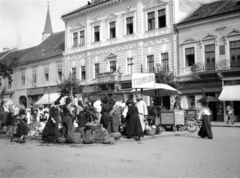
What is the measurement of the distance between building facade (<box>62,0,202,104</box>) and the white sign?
13088mm

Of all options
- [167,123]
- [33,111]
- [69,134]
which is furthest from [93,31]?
[69,134]

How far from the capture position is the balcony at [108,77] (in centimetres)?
3297

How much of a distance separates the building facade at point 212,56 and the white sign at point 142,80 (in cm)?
1120

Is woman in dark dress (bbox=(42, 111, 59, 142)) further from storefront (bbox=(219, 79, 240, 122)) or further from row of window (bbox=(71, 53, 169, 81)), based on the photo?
row of window (bbox=(71, 53, 169, 81))

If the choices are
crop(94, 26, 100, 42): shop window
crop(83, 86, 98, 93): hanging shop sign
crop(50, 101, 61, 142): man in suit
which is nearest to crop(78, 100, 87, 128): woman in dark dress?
crop(50, 101, 61, 142): man in suit

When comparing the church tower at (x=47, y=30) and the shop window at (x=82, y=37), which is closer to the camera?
the shop window at (x=82, y=37)

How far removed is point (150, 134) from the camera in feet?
49.8

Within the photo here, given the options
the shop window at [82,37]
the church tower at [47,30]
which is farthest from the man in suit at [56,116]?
the church tower at [47,30]

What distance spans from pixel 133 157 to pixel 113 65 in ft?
84.0

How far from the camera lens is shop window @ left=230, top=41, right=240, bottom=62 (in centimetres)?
2564

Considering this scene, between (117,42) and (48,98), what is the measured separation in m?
11.5

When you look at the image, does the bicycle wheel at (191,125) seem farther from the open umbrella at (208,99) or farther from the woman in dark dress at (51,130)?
the woman in dark dress at (51,130)

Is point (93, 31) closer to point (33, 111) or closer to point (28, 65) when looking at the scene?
point (28, 65)

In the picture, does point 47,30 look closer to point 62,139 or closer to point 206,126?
point 62,139
